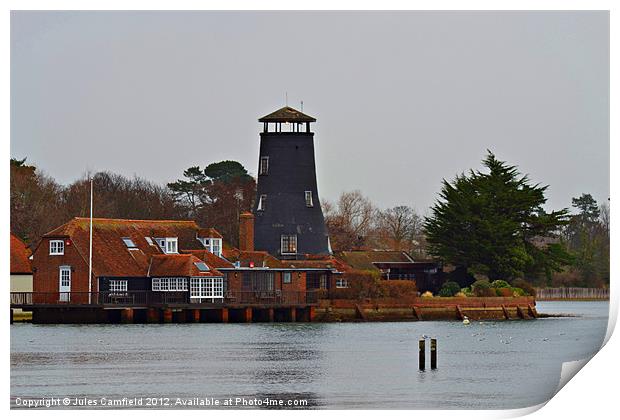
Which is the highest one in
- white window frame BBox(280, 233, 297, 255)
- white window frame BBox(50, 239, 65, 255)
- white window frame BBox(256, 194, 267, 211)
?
white window frame BBox(256, 194, 267, 211)

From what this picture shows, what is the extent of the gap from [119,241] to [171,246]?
2.70 meters

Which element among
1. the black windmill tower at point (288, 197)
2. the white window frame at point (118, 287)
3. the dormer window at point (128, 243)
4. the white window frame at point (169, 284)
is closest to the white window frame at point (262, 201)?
the black windmill tower at point (288, 197)

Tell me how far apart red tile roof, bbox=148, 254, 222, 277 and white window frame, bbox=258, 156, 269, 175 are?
8.62 metres

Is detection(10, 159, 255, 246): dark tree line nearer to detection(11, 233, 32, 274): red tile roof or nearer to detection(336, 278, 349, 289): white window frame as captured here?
detection(11, 233, 32, 274): red tile roof

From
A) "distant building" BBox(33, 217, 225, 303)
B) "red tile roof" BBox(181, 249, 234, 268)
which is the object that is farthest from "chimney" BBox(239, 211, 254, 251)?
"distant building" BBox(33, 217, 225, 303)

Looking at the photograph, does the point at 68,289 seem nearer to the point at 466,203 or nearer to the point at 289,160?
the point at 289,160

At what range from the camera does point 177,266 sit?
5769 cm

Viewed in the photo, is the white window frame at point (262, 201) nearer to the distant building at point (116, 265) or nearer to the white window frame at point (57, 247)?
the distant building at point (116, 265)

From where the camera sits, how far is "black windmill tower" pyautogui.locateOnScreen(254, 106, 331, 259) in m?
65.7

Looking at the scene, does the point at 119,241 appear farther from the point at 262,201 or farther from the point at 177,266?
the point at 262,201
